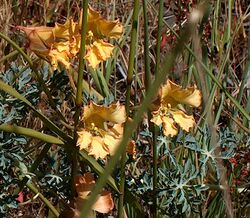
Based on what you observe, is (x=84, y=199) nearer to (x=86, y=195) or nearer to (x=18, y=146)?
(x=86, y=195)

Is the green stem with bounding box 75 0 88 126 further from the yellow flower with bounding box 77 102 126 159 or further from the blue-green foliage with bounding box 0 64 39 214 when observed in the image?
the blue-green foliage with bounding box 0 64 39 214

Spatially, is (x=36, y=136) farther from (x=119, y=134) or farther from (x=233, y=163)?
(x=233, y=163)

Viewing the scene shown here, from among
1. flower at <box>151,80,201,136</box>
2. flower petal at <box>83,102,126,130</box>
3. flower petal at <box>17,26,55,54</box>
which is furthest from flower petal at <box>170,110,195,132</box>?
flower petal at <box>17,26,55,54</box>

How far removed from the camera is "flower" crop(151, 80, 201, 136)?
0.99 meters

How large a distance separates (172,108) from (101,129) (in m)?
0.13

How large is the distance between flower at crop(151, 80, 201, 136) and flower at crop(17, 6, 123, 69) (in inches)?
4.5

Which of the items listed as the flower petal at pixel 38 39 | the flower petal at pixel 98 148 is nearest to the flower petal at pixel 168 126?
the flower petal at pixel 98 148

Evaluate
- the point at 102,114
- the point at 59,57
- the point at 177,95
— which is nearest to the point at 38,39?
the point at 59,57

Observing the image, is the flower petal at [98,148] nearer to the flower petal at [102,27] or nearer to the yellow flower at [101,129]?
the yellow flower at [101,129]

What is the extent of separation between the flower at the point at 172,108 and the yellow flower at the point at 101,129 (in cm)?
6

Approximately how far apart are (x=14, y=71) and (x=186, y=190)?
0.36 metres

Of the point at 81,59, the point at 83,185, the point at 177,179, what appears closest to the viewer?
the point at 81,59

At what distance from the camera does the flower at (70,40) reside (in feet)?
3.04

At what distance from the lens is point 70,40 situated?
0.95 meters
